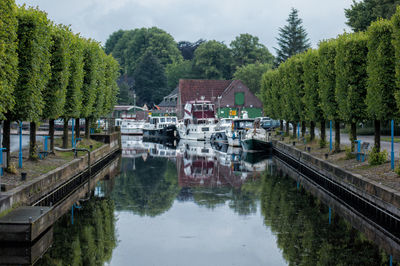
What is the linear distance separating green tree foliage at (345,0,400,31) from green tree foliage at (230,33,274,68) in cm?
4705

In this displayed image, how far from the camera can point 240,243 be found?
14.5 metres

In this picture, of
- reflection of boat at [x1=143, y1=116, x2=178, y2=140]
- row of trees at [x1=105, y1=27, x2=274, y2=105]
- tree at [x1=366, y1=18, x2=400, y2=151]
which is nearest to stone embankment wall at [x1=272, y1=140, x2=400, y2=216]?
tree at [x1=366, y1=18, x2=400, y2=151]

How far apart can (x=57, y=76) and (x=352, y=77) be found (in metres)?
14.0

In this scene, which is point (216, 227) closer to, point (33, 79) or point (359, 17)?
point (33, 79)

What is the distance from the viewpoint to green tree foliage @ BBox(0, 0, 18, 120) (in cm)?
1656

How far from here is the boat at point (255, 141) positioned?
45.4 metres

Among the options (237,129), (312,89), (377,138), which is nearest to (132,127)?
(237,129)

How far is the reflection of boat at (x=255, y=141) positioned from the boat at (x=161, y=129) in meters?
21.8

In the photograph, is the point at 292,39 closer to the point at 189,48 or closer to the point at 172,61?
the point at 172,61

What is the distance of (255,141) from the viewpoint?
4534 cm

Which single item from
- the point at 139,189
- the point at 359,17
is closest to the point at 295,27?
the point at 359,17

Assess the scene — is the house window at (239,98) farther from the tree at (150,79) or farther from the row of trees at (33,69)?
the row of trees at (33,69)

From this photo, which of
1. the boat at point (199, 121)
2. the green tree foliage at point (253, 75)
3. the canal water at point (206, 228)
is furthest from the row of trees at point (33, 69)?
the green tree foliage at point (253, 75)

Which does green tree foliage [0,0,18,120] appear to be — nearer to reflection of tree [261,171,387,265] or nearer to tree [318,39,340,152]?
reflection of tree [261,171,387,265]
